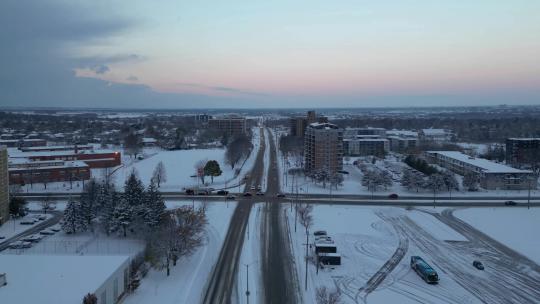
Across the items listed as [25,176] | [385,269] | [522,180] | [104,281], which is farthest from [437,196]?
[25,176]

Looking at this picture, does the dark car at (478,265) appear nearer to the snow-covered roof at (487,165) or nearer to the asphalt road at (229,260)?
the asphalt road at (229,260)

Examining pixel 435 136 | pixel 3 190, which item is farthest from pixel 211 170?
pixel 435 136

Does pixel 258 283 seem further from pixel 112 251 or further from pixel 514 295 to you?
pixel 514 295

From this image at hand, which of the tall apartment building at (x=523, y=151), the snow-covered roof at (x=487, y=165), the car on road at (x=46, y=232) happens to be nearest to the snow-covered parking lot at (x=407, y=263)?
the snow-covered roof at (x=487, y=165)

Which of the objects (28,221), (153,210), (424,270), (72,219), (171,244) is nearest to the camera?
(424,270)

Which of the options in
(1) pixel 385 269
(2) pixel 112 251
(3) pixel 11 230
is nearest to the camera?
(1) pixel 385 269

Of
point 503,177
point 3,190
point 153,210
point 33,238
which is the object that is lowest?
point 33,238

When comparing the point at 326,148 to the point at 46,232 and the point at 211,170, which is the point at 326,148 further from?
the point at 46,232
